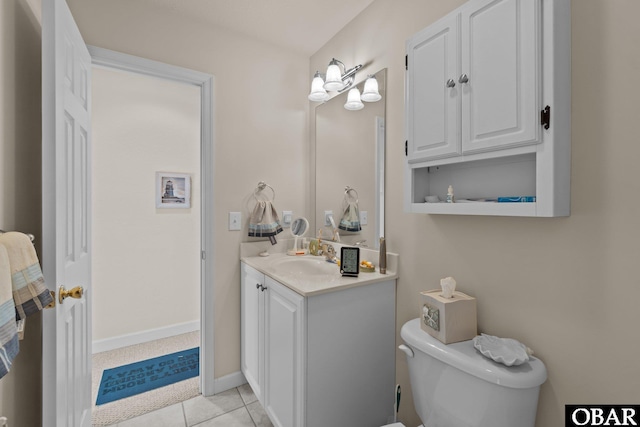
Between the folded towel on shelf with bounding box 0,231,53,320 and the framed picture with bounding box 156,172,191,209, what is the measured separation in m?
2.08

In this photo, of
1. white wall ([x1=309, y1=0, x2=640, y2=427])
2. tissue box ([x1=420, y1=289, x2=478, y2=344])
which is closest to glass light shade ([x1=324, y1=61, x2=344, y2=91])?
white wall ([x1=309, y1=0, x2=640, y2=427])

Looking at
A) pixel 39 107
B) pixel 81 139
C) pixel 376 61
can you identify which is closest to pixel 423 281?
pixel 376 61

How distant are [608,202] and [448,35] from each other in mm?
822

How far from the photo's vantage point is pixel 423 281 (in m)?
1.46

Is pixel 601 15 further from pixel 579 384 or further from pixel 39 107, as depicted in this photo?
pixel 39 107

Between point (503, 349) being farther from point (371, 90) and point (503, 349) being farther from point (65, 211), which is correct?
point (65, 211)

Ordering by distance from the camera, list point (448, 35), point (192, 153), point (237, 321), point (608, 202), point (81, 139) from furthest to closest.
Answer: point (192, 153) → point (237, 321) → point (81, 139) → point (448, 35) → point (608, 202)

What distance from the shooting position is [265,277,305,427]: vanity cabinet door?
1347 mm

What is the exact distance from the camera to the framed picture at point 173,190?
283cm

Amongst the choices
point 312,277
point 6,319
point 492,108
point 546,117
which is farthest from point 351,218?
point 6,319

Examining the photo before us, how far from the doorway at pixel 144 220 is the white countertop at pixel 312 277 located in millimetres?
587

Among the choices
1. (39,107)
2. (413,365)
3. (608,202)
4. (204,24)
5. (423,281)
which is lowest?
(413,365)

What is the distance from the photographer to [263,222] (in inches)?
83.8

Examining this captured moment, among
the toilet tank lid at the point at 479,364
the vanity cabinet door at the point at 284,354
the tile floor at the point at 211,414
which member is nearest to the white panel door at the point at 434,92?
the toilet tank lid at the point at 479,364
